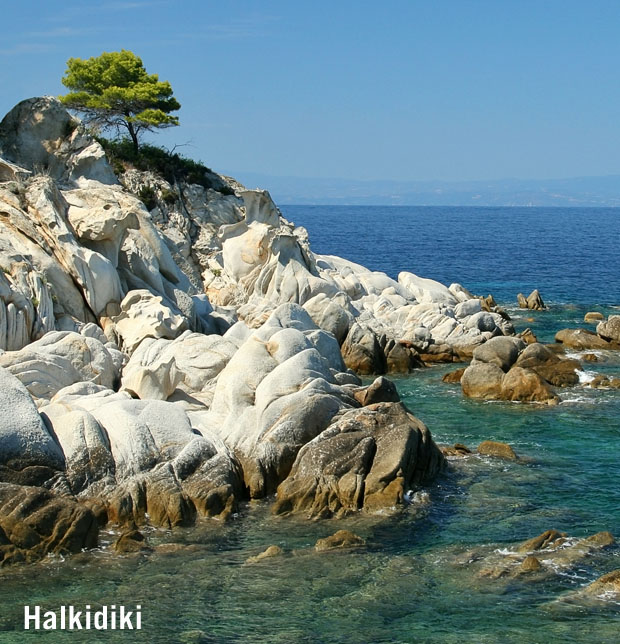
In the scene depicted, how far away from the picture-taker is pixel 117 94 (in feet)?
212

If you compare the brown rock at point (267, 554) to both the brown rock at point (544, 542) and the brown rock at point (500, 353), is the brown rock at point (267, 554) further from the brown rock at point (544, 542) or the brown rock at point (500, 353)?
the brown rock at point (500, 353)

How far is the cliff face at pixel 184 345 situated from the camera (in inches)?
987

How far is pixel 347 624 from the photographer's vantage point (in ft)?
63.9

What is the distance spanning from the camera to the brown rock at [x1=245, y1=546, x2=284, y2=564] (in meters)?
22.4

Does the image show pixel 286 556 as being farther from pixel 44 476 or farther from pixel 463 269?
pixel 463 269

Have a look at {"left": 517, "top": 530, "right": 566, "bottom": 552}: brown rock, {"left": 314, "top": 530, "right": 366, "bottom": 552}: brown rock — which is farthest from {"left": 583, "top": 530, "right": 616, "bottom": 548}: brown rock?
{"left": 314, "top": 530, "right": 366, "bottom": 552}: brown rock

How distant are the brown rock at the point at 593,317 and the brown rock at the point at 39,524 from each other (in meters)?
42.9

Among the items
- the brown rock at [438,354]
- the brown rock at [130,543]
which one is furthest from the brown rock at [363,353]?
the brown rock at [130,543]

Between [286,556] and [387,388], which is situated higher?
[387,388]

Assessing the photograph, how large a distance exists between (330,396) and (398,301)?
88.5 feet

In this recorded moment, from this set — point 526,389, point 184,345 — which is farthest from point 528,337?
point 184,345

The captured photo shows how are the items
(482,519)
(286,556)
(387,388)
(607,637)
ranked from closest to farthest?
(607,637) → (286,556) → (482,519) → (387,388)

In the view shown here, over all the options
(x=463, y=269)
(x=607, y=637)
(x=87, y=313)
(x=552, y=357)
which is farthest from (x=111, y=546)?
(x=463, y=269)

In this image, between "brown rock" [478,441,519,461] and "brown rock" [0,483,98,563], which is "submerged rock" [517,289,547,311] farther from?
"brown rock" [0,483,98,563]
